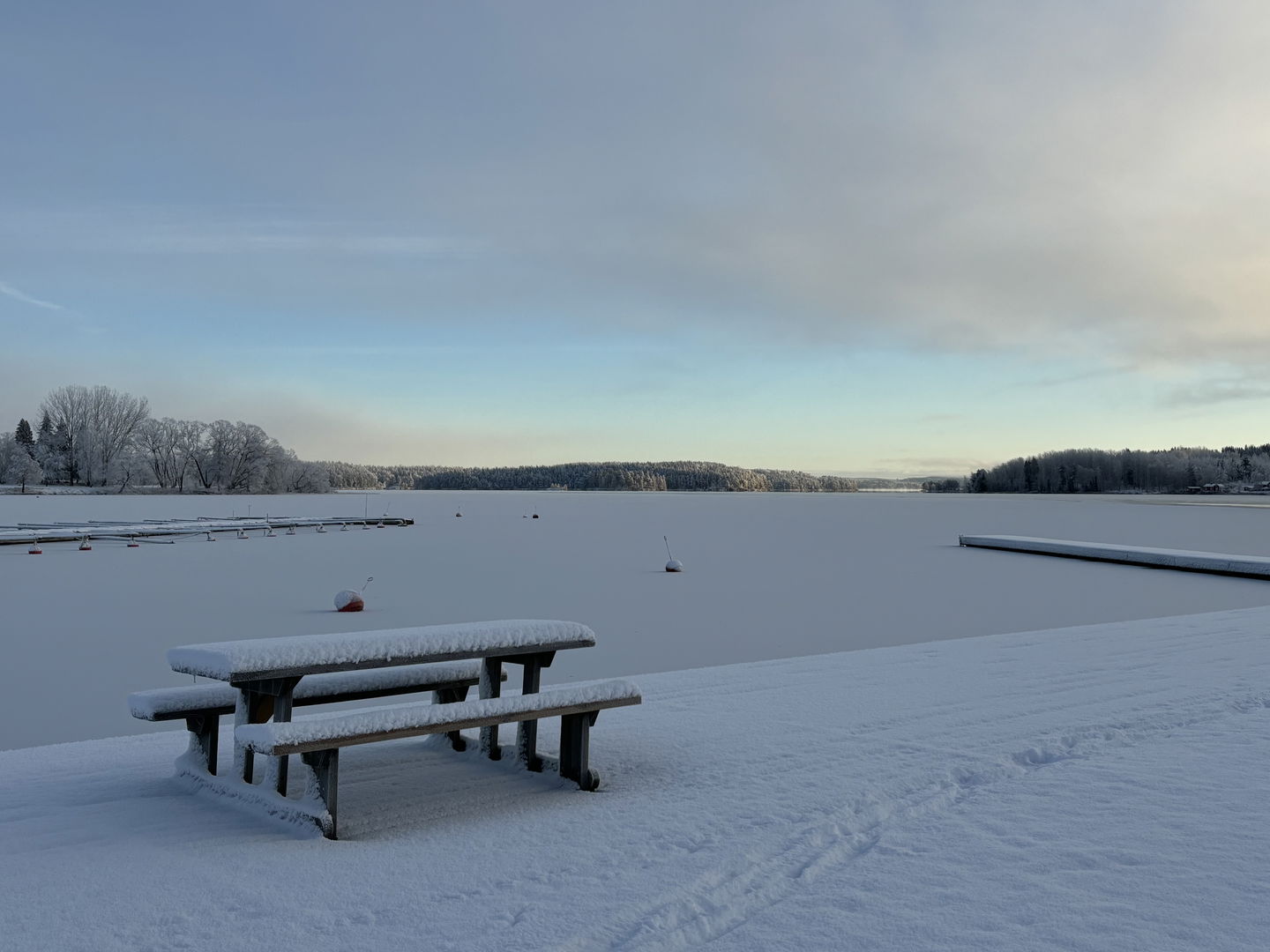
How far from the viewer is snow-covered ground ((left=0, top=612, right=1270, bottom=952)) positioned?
2441 millimetres

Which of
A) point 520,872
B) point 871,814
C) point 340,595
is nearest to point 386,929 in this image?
point 520,872

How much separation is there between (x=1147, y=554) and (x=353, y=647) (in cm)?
1889

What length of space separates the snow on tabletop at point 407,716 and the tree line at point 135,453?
9796 cm

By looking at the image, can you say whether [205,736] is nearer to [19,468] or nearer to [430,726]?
[430,726]

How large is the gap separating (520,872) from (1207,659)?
223 inches

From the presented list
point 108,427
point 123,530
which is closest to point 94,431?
point 108,427

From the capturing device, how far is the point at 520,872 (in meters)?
2.84

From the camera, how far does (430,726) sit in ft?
10.9

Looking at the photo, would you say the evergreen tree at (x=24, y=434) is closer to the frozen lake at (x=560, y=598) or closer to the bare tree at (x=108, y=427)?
the bare tree at (x=108, y=427)

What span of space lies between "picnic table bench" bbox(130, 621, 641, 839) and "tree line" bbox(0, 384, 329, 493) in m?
97.2

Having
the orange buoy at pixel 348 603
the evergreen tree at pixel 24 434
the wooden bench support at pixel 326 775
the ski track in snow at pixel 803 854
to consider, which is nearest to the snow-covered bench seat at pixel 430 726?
the wooden bench support at pixel 326 775

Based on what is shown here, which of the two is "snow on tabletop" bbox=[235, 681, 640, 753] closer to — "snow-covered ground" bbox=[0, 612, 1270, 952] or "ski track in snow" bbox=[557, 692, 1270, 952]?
"snow-covered ground" bbox=[0, 612, 1270, 952]

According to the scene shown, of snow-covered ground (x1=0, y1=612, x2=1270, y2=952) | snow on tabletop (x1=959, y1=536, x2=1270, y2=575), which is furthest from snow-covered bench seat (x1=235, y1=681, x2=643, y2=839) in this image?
snow on tabletop (x1=959, y1=536, x2=1270, y2=575)

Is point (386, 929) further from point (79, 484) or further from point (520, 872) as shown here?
point (79, 484)
